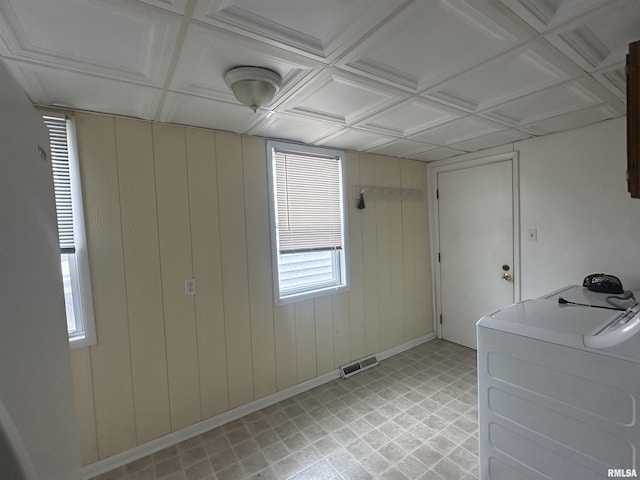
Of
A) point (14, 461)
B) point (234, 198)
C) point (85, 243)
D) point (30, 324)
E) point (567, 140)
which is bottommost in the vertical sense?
point (14, 461)

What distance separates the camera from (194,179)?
2049 millimetres

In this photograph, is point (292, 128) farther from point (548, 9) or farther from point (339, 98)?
point (548, 9)

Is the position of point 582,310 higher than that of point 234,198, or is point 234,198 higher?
point 234,198

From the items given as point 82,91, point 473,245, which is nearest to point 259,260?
point 82,91

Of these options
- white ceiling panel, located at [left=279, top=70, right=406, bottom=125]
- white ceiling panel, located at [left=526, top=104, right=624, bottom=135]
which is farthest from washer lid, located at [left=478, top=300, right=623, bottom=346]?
white ceiling panel, located at [left=526, top=104, right=624, bottom=135]

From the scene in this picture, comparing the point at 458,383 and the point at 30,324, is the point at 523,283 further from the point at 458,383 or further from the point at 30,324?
the point at 30,324

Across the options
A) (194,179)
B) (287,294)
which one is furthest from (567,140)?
(194,179)

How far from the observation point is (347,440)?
196cm

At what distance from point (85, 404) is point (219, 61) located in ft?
6.76

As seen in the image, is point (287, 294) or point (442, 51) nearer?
point (442, 51)

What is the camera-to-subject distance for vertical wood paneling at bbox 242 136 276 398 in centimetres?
228

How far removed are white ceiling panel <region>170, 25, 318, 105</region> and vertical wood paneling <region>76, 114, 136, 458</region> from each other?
685 mm

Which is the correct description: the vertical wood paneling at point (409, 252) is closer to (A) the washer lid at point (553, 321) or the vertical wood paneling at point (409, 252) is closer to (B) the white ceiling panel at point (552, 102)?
(B) the white ceiling panel at point (552, 102)

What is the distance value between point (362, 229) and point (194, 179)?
1621 mm
